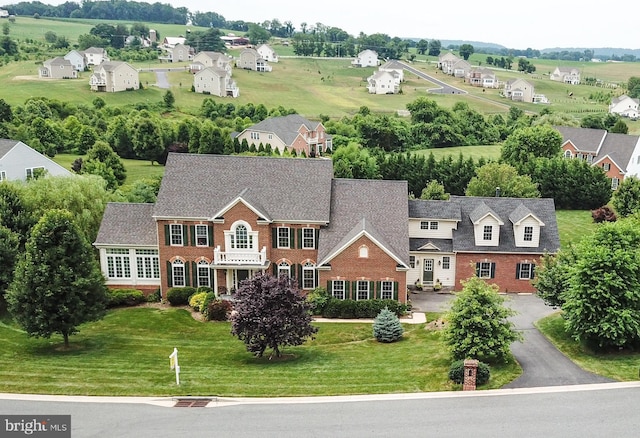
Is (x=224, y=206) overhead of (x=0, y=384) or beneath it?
overhead

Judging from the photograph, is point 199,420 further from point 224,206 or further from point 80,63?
point 80,63

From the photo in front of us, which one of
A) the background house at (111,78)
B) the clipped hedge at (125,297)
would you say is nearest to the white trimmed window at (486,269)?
the clipped hedge at (125,297)

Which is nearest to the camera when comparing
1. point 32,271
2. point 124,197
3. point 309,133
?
point 32,271

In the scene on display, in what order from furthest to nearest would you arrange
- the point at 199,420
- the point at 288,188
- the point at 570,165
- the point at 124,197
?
the point at 570,165
the point at 124,197
the point at 288,188
the point at 199,420

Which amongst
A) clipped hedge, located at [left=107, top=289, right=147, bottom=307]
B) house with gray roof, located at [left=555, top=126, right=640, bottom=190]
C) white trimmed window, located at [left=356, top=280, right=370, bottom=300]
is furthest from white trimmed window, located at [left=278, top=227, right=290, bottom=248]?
house with gray roof, located at [left=555, top=126, right=640, bottom=190]

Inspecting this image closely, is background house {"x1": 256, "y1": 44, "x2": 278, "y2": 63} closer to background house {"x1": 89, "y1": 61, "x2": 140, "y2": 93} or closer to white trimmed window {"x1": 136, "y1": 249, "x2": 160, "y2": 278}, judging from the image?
background house {"x1": 89, "y1": 61, "x2": 140, "y2": 93}

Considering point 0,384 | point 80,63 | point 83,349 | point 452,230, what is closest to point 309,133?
point 452,230

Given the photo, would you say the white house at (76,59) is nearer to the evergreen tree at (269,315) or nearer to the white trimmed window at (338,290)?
the white trimmed window at (338,290)
